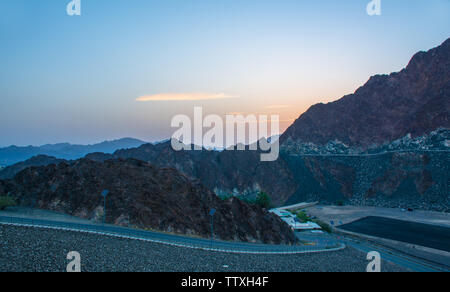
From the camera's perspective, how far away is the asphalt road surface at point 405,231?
167 feet

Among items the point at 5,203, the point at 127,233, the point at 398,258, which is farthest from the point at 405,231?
the point at 5,203

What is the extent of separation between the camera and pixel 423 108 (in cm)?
11969

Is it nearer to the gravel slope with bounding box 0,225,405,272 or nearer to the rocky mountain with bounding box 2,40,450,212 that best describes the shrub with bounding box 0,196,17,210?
the gravel slope with bounding box 0,225,405,272

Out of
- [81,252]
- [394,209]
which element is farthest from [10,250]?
[394,209]

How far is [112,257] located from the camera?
2114 centimetres

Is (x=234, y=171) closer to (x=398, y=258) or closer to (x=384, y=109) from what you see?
(x=384, y=109)

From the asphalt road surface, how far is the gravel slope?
30.9 metres

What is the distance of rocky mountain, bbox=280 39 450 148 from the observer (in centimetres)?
12469

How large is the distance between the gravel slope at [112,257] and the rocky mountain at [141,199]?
26.7 ft

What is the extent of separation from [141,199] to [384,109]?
129m

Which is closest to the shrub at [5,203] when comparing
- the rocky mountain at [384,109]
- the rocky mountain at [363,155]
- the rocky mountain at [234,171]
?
the rocky mountain at [363,155]

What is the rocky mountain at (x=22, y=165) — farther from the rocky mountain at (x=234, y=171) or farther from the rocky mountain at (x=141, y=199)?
the rocky mountain at (x=141, y=199)
